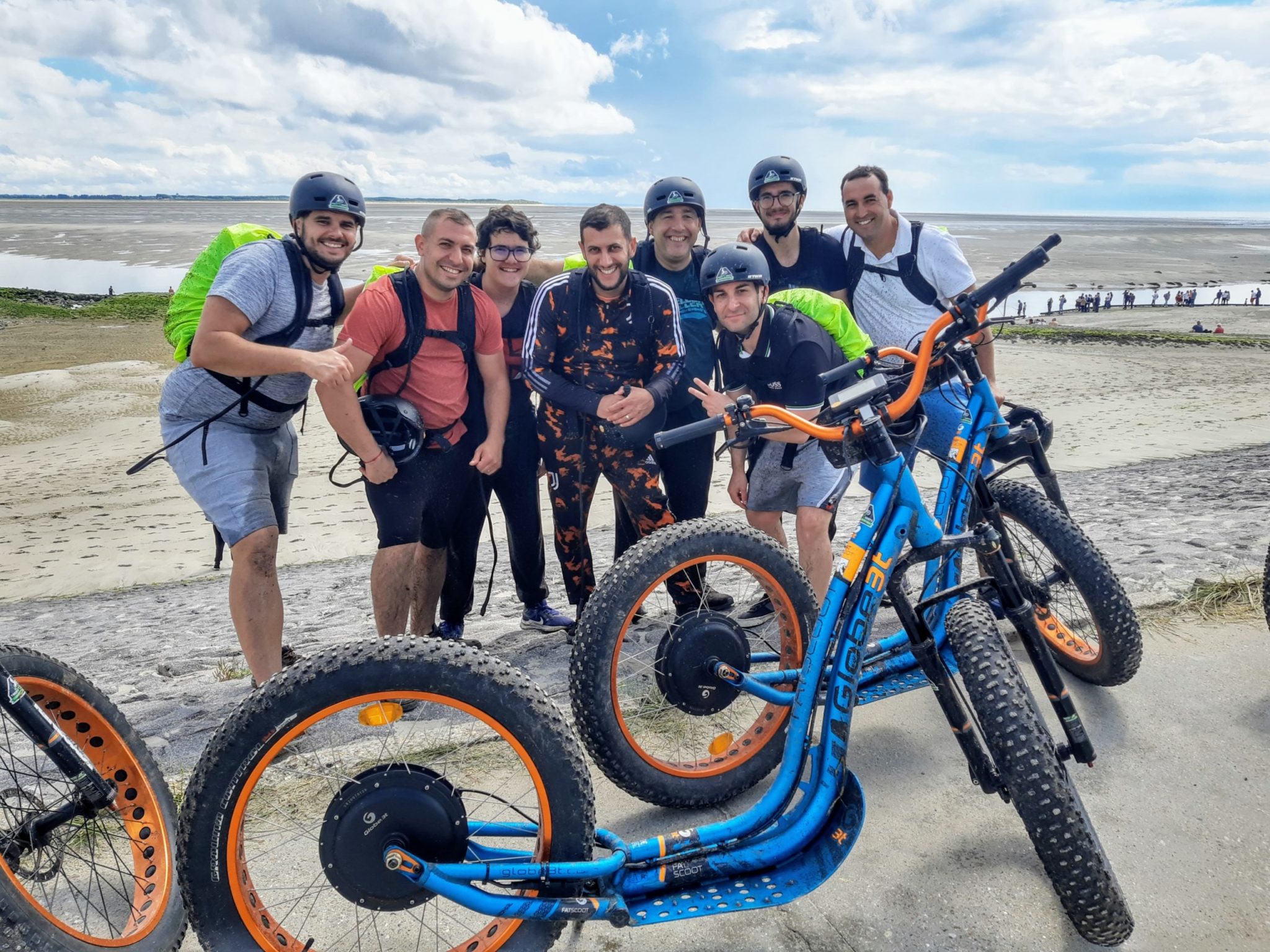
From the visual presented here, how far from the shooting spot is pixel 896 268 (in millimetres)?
4941

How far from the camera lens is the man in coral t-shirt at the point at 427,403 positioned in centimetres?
400

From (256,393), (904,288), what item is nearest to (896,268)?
(904,288)

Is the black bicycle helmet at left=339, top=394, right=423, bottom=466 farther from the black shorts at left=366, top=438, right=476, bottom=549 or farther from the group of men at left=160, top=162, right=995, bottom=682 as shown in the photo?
the black shorts at left=366, top=438, right=476, bottom=549

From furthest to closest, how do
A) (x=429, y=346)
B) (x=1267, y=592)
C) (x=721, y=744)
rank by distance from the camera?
1. (x=429, y=346)
2. (x=1267, y=592)
3. (x=721, y=744)

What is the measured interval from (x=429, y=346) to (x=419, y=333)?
0.32ft

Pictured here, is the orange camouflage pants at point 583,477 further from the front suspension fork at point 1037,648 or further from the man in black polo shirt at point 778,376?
the front suspension fork at point 1037,648

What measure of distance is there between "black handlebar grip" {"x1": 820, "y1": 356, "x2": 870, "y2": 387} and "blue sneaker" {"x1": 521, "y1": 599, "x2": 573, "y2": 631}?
286cm

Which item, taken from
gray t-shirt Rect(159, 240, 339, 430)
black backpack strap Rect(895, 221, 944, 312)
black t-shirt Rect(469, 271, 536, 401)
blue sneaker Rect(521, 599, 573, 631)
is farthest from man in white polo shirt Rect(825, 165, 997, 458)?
gray t-shirt Rect(159, 240, 339, 430)

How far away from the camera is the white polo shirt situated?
4848mm

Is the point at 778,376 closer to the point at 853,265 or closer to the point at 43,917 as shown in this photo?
the point at 853,265

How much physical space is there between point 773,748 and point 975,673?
104cm

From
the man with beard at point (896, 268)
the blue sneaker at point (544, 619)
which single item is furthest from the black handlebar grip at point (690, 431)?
the blue sneaker at point (544, 619)

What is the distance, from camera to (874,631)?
468cm

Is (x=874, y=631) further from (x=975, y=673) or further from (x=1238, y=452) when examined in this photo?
(x=1238, y=452)
